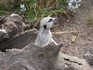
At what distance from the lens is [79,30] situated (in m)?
4.05

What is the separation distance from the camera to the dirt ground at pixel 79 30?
372 centimetres

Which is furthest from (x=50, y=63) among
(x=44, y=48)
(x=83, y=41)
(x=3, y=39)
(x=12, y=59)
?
(x=83, y=41)

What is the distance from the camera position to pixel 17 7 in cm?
427

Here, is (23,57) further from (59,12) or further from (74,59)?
(59,12)

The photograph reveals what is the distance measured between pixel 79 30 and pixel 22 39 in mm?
1565

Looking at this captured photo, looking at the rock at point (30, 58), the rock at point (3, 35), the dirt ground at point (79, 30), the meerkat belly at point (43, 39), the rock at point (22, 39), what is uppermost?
the dirt ground at point (79, 30)

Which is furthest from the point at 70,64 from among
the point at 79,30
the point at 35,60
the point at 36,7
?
the point at 36,7

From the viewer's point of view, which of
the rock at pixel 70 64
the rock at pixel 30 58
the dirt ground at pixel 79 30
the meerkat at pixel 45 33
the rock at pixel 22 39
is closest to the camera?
the rock at pixel 30 58

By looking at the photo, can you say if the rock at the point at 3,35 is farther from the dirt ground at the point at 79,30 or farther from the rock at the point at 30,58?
the dirt ground at the point at 79,30

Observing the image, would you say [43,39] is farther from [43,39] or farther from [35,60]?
[35,60]

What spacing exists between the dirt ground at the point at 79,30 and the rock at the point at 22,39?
107 centimetres

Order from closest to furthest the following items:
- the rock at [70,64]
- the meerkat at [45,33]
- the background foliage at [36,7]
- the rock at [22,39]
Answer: the rock at [70,64]
the meerkat at [45,33]
the rock at [22,39]
the background foliage at [36,7]

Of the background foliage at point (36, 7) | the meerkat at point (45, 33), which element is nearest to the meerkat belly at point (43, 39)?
the meerkat at point (45, 33)

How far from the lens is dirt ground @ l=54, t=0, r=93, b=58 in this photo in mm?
3721
